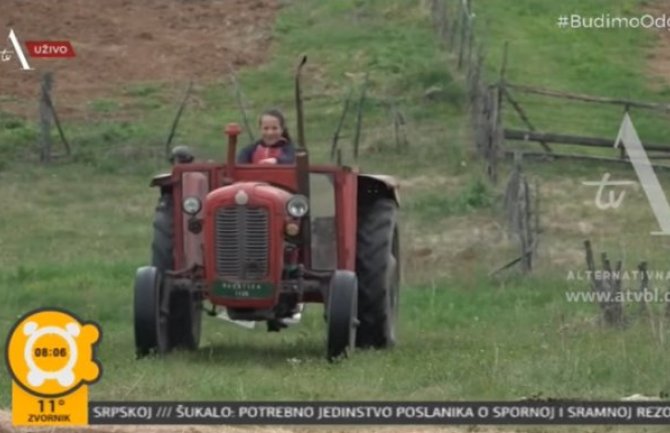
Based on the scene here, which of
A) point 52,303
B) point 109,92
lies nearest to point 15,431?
point 52,303

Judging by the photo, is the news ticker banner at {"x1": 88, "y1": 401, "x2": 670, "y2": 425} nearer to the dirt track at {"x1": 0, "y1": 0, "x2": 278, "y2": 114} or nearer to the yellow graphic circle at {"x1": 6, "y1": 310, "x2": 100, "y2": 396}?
the yellow graphic circle at {"x1": 6, "y1": 310, "x2": 100, "y2": 396}

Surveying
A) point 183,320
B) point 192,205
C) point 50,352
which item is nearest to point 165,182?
point 192,205

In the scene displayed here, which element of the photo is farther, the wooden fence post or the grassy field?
the wooden fence post

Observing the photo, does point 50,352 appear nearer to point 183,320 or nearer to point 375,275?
point 183,320

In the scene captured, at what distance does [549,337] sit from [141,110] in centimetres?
960

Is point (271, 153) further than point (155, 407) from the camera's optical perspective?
Yes

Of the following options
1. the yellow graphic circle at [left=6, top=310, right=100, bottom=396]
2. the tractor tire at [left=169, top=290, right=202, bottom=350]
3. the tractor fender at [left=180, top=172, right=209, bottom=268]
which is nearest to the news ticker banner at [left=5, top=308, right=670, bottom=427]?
the yellow graphic circle at [left=6, top=310, right=100, bottom=396]

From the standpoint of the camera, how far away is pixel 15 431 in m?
8.88

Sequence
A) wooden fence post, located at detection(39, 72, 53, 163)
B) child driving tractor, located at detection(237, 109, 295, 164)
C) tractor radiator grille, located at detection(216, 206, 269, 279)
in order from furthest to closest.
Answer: wooden fence post, located at detection(39, 72, 53, 163), child driving tractor, located at detection(237, 109, 295, 164), tractor radiator grille, located at detection(216, 206, 269, 279)

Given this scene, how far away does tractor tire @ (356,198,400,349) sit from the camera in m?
11.9

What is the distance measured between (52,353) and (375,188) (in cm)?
373

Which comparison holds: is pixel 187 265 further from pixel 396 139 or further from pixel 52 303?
pixel 396 139

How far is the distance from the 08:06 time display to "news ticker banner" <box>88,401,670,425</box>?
11.9 inches

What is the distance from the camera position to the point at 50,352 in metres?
8.84
